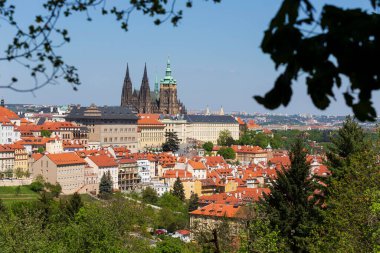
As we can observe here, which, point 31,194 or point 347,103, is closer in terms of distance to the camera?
point 347,103

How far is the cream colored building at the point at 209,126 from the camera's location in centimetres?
14138

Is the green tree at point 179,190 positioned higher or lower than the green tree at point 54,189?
lower

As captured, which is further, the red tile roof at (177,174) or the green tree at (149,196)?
the red tile roof at (177,174)

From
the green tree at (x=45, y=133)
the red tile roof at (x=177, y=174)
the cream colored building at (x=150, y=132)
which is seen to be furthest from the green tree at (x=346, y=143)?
the cream colored building at (x=150, y=132)

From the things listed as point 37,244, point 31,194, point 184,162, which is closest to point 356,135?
point 37,244

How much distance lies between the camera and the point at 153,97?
149250 mm

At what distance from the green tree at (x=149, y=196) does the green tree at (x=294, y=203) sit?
46803 millimetres

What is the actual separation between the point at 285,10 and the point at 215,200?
5892 centimetres

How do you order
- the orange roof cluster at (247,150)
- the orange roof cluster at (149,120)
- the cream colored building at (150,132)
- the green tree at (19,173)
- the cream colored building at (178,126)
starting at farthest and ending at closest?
the cream colored building at (178,126) < the orange roof cluster at (149,120) < the cream colored building at (150,132) < the orange roof cluster at (247,150) < the green tree at (19,173)

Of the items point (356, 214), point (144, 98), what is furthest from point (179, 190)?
point (144, 98)

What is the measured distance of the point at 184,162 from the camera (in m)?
87.8

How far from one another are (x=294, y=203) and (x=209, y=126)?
125 m

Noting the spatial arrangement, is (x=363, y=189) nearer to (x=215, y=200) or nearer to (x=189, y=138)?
(x=215, y=200)

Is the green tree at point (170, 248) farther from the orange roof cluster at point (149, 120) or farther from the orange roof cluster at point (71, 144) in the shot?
the orange roof cluster at point (149, 120)
